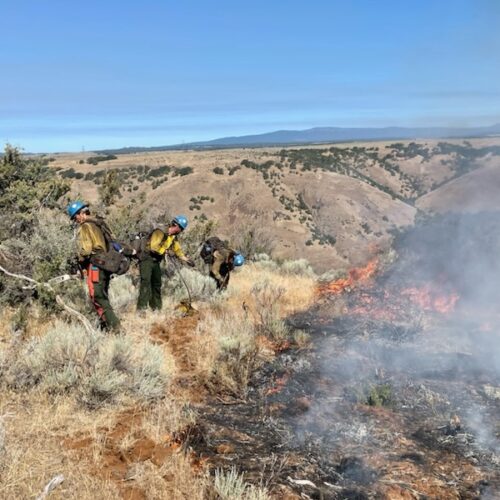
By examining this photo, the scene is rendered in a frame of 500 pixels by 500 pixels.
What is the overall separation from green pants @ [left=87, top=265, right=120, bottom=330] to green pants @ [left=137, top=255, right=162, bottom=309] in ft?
4.75

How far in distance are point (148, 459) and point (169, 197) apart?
42.0 metres

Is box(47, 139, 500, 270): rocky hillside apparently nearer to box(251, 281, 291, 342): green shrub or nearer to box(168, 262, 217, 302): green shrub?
box(168, 262, 217, 302): green shrub

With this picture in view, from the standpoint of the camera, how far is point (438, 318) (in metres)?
8.12

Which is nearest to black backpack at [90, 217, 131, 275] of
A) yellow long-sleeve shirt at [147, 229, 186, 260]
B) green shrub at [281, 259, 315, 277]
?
yellow long-sleeve shirt at [147, 229, 186, 260]

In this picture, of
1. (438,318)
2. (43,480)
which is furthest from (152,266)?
(43,480)

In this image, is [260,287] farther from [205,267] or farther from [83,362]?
[83,362]

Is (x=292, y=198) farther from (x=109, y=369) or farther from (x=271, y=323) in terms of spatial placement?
(x=109, y=369)

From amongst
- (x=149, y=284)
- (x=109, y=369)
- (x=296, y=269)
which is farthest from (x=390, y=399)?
(x=296, y=269)

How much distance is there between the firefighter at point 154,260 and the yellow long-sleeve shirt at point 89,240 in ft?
5.12

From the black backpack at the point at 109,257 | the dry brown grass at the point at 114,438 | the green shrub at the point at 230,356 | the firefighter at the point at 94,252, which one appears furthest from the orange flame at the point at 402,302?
the firefighter at the point at 94,252

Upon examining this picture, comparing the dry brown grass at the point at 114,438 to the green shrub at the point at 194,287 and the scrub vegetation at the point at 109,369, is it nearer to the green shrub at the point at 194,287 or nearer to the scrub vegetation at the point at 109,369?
the scrub vegetation at the point at 109,369

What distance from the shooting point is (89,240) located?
6.49 metres

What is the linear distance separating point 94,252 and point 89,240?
0.57 feet

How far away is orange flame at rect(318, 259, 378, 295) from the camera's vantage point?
35.0 feet
